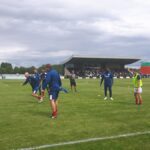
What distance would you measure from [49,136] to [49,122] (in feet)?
8.07

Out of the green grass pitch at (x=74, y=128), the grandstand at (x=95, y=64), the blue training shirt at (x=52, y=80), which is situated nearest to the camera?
the green grass pitch at (x=74, y=128)

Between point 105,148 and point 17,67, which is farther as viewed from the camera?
point 17,67

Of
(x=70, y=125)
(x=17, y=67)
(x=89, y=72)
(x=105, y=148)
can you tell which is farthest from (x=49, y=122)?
(x=17, y=67)

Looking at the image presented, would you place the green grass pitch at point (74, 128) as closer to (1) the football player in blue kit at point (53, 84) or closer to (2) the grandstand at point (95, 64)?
(1) the football player in blue kit at point (53, 84)

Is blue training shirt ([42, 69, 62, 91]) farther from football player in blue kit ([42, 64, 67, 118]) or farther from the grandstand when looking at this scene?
the grandstand

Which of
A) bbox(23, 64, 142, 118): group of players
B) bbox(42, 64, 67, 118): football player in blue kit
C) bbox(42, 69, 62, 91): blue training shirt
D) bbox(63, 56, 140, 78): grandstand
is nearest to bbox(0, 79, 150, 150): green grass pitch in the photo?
bbox(42, 64, 67, 118): football player in blue kit

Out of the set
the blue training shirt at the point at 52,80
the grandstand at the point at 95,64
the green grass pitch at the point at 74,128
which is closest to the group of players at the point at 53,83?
the blue training shirt at the point at 52,80

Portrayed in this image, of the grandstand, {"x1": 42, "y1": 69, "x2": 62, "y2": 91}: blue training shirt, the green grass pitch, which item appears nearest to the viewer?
the green grass pitch

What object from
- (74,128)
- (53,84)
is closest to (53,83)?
(53,84)

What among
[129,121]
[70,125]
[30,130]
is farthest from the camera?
[129,121]

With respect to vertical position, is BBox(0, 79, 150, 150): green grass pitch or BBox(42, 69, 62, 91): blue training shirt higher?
BBox(42, 69, 62, 91): blue training shirt

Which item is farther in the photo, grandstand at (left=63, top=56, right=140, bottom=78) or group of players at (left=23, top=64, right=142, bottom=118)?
grandstand at (left=63, top=56, right=140, bottom=78)

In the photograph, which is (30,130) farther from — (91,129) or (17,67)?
(17,67)

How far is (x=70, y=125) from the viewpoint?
39.2ft
